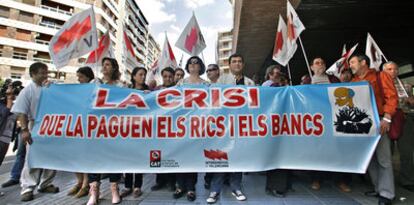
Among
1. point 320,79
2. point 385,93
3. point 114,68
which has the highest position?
point 114,68

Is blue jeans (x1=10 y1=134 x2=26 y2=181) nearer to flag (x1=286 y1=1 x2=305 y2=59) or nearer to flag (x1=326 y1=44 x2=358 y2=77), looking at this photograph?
flag (x1=286 y1=1 x2=305 y2=59)

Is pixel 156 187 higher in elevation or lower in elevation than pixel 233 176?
lower

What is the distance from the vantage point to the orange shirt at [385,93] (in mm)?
3227

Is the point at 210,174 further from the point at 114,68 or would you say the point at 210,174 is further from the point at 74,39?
the point at 74,39

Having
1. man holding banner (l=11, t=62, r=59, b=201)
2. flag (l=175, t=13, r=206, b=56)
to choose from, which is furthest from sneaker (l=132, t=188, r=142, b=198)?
flag (l=175, t=13, r=206, b=56)

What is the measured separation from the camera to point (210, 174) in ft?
13.3

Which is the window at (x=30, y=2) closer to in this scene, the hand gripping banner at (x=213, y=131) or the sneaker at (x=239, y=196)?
the hand gripping banner at (x=213, y=131)

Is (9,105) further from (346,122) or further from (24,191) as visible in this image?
(346,122)

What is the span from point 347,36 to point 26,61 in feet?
122

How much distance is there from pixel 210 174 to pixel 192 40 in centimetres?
374

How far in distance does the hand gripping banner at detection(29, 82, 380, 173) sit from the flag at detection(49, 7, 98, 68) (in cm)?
106

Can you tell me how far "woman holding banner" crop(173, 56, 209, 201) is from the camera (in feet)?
11.9

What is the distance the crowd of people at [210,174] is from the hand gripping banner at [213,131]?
0.61 ft

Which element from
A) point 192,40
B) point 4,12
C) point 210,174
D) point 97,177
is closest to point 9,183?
point 97,177
